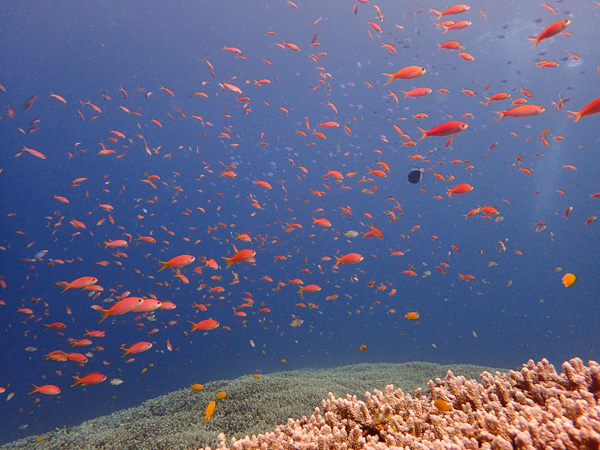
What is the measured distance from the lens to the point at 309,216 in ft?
160

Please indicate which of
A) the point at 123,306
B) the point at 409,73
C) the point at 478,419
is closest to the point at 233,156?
the point at 409,73

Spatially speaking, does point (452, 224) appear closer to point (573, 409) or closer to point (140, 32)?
point (140, 32)

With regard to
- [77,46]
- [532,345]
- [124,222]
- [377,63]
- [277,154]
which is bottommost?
[532,345]

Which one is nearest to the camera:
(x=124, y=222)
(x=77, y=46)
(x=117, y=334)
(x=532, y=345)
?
(x=77, y=46)

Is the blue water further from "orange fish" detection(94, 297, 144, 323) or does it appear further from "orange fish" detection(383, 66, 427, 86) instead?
"orange fish" detection(94, 297, 144, 323)

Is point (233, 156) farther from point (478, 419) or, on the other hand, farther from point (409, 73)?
point (478, 419)

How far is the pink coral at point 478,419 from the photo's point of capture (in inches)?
63.6

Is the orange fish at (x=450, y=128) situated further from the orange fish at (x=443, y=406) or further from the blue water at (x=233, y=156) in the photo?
the blue water at (x=233, y=156)

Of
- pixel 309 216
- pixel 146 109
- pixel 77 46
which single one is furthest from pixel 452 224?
pixel 77 46

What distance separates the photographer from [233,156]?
1001 inches

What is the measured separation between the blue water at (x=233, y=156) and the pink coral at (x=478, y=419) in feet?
27.9

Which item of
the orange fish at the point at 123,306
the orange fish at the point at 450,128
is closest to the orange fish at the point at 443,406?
the orange fish at the point at 450,128

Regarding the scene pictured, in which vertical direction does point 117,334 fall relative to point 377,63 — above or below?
below

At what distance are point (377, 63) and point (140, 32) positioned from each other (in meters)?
21.9
